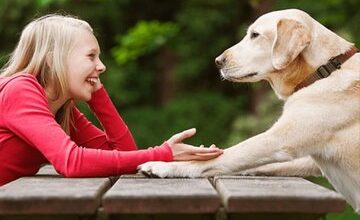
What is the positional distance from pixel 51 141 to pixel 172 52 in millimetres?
11955

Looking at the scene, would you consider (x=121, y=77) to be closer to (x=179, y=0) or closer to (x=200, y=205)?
(x=179, y=0)

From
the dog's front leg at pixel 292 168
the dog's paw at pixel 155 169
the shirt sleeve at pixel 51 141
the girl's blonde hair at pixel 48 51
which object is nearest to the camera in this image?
the shirt sleeve at pixel 51 141

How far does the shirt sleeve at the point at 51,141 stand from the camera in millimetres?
2934

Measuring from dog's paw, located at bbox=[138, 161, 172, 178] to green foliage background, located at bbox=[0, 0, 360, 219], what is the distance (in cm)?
841

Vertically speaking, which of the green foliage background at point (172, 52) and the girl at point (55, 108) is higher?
the girl at point (55, 108)


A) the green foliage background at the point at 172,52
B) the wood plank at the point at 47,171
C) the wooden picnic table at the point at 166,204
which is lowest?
the green foliage background at the point at 172,52

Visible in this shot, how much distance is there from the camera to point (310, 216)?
238 centimetres

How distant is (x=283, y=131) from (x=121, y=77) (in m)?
10.5

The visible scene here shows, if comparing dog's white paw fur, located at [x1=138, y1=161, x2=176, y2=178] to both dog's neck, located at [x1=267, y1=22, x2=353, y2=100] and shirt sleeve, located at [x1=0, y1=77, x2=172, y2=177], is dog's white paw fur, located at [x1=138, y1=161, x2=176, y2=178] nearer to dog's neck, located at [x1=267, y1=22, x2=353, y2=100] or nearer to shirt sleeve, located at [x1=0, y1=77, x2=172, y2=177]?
shirt sleeve, located at [x1=0, y1=77, x2=172, y2=177]

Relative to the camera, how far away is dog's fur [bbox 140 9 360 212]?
11.3 ft

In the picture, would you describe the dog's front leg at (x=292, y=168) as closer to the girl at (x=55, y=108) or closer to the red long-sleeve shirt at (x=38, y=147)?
the girl at (x=55, y=108)

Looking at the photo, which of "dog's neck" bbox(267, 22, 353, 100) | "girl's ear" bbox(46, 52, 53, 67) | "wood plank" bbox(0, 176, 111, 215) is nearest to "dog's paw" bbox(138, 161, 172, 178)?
"girl's ear" bbox(46, 52, 53, 67)

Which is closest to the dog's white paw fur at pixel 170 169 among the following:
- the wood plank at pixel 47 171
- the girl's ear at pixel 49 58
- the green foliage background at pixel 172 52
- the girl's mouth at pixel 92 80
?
the wood plank at pixel 47 171

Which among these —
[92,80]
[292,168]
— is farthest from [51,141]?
[292,168]
